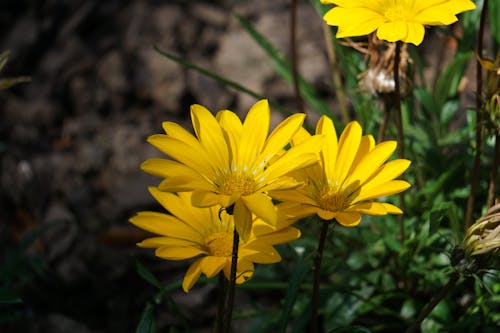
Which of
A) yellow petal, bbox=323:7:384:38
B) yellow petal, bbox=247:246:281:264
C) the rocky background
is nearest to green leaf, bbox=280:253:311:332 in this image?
yellow petal, bbox=247:246:281:264

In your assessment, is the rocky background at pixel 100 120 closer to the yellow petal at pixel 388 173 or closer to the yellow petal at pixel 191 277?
the yellow petal at pixel 191 277

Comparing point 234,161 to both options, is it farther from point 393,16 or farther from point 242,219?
point 393,16

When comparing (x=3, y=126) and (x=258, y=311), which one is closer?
(x=258, y=311)

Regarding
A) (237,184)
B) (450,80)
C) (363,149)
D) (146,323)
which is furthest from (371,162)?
(450,80)

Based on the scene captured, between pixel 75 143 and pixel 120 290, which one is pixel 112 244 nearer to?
pixel 120 290

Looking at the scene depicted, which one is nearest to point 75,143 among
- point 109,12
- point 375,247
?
point 109,12

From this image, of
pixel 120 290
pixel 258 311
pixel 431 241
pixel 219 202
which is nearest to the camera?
pixel 219 202

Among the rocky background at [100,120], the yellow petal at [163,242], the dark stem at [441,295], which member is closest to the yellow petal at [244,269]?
the yellow petal at [163,242]
